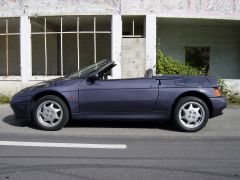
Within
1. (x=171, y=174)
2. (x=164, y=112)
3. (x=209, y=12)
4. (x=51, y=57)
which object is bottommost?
(x=171, y=174)

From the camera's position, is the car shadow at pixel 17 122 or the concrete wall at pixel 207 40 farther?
the concrete wall at pixel 207 40

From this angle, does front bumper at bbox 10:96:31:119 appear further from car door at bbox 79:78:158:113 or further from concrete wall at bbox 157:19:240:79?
concrete wall at bbox 157:19:240:79

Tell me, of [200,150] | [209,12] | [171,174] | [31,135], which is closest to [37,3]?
[209,12]

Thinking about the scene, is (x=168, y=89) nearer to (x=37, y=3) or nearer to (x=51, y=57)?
(x=37, y=3)

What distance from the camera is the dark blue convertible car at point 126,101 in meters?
7.81

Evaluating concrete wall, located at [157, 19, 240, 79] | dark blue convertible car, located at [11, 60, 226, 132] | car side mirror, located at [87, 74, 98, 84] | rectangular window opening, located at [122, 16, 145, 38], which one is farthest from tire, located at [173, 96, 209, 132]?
concrete wall, located at [157, 19, 240, 79]

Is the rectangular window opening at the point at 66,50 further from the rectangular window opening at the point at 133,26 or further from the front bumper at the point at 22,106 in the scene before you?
the front bumper at the point at 22,106

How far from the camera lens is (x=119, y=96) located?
7.83 meters

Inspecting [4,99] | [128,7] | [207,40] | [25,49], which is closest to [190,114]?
[128,7]

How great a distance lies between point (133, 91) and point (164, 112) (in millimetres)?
733

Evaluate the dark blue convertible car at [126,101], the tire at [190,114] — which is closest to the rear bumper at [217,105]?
the dark blue convertible car at [126,101]

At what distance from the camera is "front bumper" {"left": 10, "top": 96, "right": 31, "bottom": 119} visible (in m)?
7.93

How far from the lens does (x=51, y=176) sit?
505cm

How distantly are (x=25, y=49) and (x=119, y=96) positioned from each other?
6561mm
